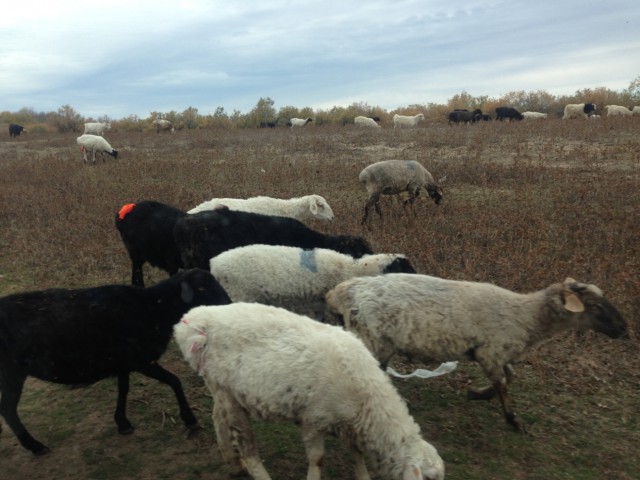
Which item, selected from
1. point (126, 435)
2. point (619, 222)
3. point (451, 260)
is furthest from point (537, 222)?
point (126, 435)

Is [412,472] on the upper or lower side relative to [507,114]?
lower

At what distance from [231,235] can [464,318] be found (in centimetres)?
355

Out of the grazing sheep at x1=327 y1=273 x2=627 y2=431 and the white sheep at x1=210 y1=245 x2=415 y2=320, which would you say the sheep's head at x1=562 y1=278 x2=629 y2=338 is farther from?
the white sheep at x1=210 y1=245 x2=415 y2=320

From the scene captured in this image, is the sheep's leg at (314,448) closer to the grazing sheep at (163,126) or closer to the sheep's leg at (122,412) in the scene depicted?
the sheep's leg at (122,412)

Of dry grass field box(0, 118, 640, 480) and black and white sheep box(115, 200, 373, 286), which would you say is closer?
dry grass field box(0, 118, 640, 480)

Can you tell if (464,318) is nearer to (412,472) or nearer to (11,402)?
(412,472)

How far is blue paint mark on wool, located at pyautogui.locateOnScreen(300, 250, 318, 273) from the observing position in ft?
19.0

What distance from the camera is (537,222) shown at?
31.1 feet

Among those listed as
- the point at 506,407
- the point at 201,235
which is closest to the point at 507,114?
the point at 201,235

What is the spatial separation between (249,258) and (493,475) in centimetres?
336

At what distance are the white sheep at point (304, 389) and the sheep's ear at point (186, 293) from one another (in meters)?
0.71

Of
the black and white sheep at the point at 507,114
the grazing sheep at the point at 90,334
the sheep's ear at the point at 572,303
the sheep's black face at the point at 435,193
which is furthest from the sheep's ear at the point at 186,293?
the black and white sheep at the point at 507,114

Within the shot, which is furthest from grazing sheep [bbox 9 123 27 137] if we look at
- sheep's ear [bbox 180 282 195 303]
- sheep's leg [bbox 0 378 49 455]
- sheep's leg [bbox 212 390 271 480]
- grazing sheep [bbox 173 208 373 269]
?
sheep's leg [bbox 212 390 271 480]

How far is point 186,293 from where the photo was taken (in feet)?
15.3
